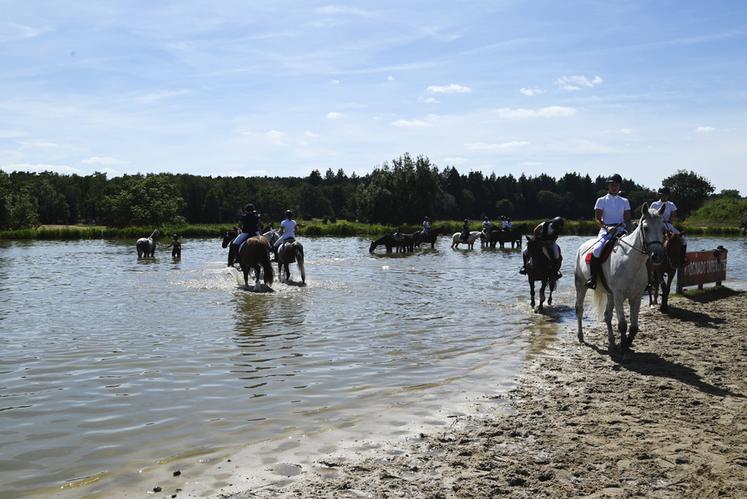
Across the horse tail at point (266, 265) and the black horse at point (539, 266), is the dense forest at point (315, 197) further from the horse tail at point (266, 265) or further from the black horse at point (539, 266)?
the black horse at point (539, 266)

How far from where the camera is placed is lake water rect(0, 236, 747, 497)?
646 centimetres

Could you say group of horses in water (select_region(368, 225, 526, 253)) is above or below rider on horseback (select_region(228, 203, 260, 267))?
below

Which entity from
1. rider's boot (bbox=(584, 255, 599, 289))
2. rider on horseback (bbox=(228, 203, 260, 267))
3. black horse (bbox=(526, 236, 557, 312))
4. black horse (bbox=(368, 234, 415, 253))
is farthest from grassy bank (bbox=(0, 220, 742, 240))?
rider's boot (bbox=(584, 255, 599, 289))

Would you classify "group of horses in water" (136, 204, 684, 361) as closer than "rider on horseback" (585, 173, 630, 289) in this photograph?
Yes

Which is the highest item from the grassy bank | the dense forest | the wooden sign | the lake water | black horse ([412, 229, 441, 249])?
the dense forest

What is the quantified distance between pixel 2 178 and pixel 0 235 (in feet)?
76.6

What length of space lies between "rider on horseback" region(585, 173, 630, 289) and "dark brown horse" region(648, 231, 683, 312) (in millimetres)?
A: 4108

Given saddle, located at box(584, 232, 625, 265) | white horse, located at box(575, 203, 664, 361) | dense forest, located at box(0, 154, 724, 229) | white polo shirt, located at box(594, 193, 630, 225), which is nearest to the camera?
white horse, located at box(575, 203, 664, 361)

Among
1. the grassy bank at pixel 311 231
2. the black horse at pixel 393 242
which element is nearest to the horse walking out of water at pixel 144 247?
the black horse at pixel 393 242

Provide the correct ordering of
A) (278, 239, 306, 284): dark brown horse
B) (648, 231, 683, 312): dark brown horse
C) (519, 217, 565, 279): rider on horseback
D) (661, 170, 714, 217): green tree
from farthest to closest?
(661, 170, 714, 217): green tree
(278, 239, 306, 284): dark brown horse
(519, 217, 565, 279): rider on horseback
(648, 231, 683, 312): dark brown horse

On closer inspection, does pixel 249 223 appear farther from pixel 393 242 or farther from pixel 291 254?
pixel 393 242

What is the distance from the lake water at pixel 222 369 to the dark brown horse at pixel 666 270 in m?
2.39

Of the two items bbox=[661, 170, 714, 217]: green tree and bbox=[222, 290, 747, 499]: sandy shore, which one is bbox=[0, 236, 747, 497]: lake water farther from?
bbox=[661, 170, 714, 217]: green tree

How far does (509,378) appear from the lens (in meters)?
9.44
